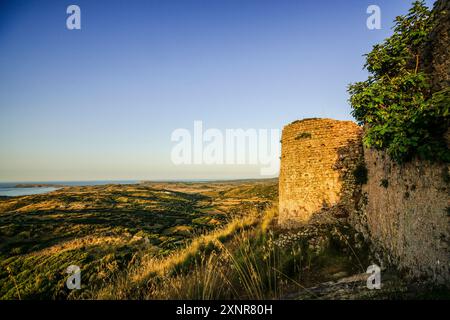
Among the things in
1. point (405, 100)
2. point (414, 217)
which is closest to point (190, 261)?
point (414, 217)

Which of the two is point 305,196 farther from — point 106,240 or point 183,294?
point 106,240

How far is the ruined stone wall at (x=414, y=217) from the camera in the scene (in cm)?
320

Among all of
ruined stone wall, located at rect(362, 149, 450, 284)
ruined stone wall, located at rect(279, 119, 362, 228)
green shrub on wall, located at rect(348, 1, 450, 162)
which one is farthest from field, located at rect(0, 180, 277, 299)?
green shrub on wall, located at rect(348, 1, 450, 162)

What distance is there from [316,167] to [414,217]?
4591 mm

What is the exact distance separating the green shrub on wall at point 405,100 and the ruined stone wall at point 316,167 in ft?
11.9

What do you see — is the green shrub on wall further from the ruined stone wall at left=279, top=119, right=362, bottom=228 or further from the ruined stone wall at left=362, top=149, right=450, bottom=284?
the ruined stone wall at left=279, top=119, right=362, bottom=228

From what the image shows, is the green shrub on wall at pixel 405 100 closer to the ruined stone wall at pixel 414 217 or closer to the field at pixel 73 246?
the ruined stone wall at pixel 414 217

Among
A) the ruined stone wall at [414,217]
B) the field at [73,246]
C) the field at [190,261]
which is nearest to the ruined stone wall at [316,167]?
the field at [190,261]

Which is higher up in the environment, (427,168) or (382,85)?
(382,85)

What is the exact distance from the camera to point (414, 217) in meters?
3.88

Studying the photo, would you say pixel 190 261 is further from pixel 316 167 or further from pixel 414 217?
pixel 414 217
